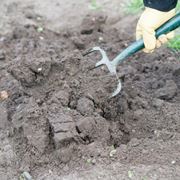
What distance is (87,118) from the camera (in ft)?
11.4

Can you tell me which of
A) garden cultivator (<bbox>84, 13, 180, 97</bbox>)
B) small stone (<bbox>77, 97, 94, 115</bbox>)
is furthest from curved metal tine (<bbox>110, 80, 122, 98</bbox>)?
small stone (<bbox>77, 97, 94, 115</bbox>)

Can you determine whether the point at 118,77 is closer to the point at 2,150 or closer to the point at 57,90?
the point at 57,90

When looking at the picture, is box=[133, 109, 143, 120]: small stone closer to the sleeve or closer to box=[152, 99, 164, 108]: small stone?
box=[152, 99, 164, 108]: small stone

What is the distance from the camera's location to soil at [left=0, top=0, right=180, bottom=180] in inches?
128

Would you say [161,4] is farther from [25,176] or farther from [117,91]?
[25,176]

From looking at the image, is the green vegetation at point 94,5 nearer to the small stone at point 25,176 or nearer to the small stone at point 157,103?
the small stone at point 157,103

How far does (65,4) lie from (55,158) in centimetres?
275

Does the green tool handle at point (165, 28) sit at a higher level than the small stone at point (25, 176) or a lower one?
higher

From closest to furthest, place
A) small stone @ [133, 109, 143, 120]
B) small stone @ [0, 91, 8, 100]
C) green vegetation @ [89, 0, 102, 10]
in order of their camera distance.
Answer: small stone @ [133, 109, 143, 120], small stone @ [0, 91, 8, 100], green vegetation @ [89, 0, 102, 10]

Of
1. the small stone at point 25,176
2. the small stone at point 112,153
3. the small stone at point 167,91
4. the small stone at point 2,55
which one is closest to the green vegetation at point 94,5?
the small stone at point 2,55

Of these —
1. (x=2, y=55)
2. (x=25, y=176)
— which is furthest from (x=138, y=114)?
(x=2, y=55)

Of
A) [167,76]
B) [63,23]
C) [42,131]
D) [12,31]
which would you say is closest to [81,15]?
[63,23]

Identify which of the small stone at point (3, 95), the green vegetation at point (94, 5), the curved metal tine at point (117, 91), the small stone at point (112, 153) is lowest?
the green vegetation at point (94, 5)

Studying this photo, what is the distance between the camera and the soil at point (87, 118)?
3.26 m
